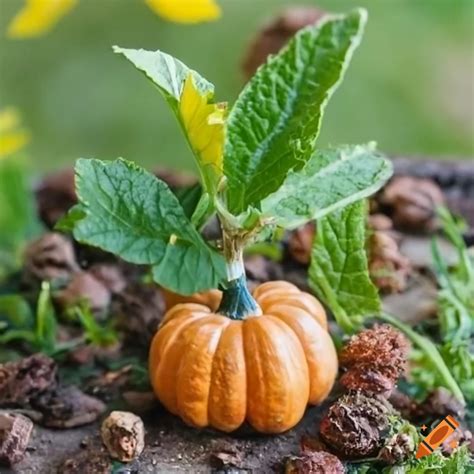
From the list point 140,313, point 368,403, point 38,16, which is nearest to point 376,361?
point 368,403

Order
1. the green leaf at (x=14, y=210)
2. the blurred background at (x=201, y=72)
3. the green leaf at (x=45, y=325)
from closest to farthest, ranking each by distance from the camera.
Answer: the green leaf at (x=45, y=325) < the green leaf at (x=14, y=210) < the blurred background at (x=201, y=72)

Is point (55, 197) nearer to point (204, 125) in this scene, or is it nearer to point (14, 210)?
point (14, 210)

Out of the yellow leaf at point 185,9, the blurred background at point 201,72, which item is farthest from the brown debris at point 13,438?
the blurred background at point 201,72

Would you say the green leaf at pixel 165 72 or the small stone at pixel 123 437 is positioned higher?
the green leaf at pixel 165 72

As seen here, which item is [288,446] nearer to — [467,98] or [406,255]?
[406,255]

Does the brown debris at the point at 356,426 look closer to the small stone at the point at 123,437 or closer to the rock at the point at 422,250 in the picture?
the small stone at the point at 123,437

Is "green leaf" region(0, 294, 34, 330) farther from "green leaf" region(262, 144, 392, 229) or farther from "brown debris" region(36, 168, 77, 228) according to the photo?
"green leaf" region(262, 144, 392, 229)

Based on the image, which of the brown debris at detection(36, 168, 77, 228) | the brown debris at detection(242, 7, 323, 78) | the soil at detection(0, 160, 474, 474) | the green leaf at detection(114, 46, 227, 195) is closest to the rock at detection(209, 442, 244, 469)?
the soil at detection(0, 160, 474, 474)

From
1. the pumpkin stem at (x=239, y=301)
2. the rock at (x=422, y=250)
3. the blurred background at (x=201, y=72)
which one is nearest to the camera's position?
the pumpkin stem at (x=239, y=301)
